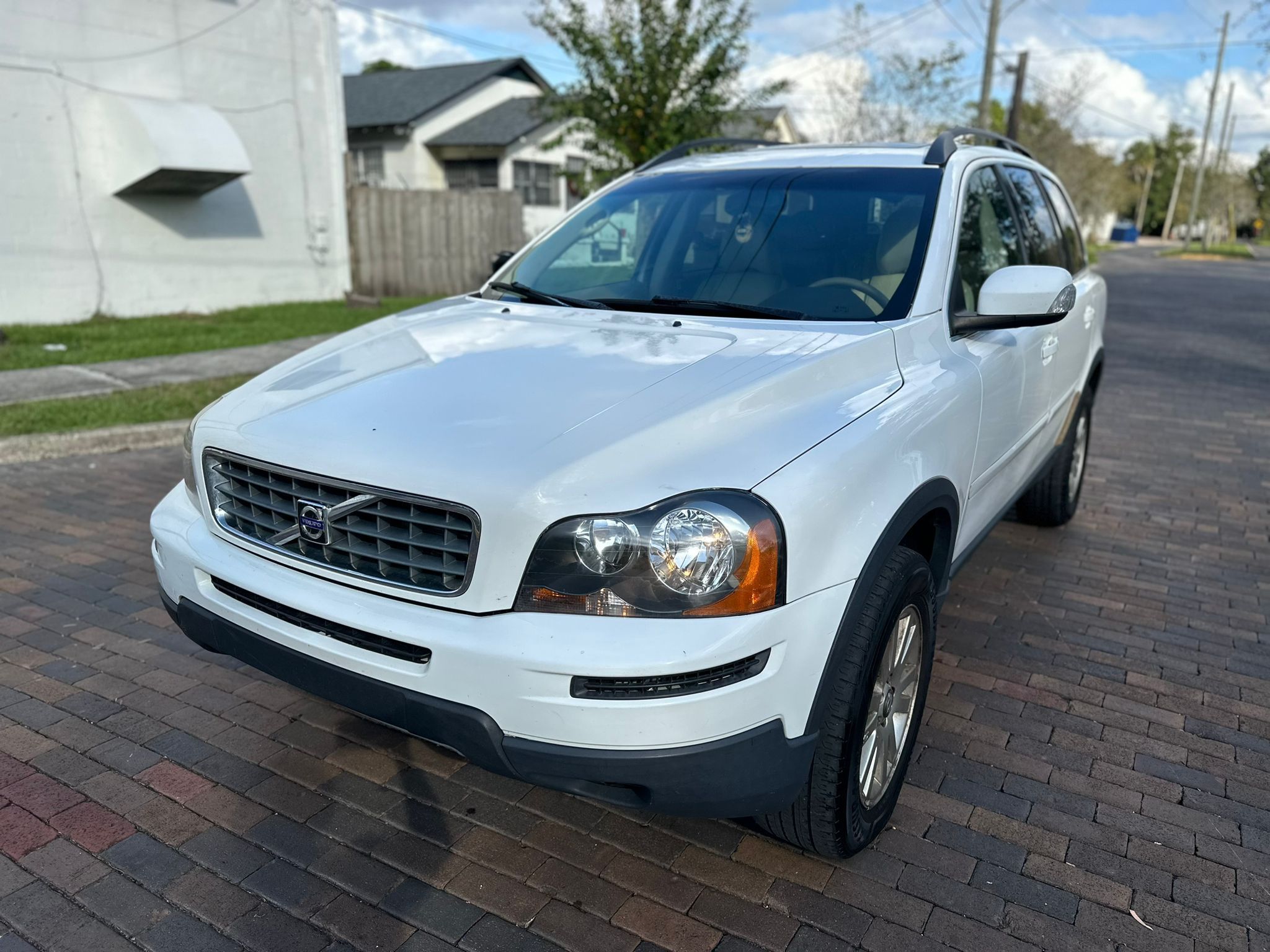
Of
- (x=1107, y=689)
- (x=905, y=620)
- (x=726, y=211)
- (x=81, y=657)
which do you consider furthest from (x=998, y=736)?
(x=81, y=657)

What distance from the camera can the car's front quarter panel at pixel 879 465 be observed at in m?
2.19

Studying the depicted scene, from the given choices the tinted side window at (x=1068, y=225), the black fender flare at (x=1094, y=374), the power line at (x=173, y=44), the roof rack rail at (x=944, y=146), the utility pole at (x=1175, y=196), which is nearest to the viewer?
the roof rack rail at (x=944, y=146)

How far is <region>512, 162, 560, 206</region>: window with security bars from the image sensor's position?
1033 inches

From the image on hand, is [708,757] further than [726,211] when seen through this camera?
No

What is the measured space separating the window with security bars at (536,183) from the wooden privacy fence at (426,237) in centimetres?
811

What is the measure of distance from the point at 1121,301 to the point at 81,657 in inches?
827

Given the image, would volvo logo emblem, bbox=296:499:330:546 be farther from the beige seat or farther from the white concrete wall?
the white concrete wall

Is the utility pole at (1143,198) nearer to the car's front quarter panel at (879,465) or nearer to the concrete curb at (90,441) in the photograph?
the concrete curb at (90,441)

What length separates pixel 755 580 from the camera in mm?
2121

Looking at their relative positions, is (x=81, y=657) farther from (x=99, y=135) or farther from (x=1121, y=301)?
(x=1121, y=301)

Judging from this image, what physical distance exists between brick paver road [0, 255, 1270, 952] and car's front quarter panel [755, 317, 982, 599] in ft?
3.01

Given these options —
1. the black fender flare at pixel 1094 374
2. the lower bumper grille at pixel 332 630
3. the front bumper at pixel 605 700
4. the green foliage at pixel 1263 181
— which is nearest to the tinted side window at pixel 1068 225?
the black fender flare at pixel 1094 374

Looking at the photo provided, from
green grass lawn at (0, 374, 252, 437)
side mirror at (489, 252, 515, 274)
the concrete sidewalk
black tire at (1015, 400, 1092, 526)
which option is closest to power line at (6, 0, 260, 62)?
the concrete sidewalk

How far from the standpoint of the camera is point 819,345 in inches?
110
